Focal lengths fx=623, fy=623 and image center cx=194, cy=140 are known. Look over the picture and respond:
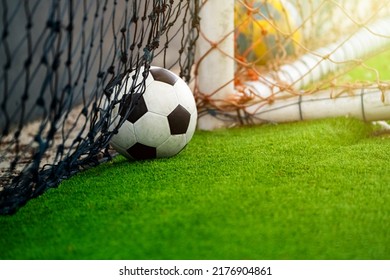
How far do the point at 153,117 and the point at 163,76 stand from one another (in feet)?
0.66

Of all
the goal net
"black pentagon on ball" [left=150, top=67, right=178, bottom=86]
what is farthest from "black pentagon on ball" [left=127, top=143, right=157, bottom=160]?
the goal net

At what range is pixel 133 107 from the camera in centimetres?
240

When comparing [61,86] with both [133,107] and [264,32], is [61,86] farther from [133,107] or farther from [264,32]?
[264,32]

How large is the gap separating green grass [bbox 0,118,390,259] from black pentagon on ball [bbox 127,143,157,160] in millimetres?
38

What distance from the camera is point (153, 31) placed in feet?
8.36

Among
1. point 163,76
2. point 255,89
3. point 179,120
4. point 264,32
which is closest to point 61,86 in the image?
point 163,76

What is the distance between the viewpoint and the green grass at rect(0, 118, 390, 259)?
1659mm

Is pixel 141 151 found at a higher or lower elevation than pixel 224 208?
higher

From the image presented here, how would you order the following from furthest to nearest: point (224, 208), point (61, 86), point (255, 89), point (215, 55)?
point (255, 89)
point (215, 55)
point (61, 86)
point (224, 208)

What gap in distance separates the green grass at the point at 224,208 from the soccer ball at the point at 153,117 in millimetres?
68

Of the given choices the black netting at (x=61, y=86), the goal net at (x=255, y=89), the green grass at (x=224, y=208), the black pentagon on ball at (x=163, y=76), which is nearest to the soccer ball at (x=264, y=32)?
the goal net at (x=255, y=89)

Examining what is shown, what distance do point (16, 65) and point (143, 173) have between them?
1877 millimetres

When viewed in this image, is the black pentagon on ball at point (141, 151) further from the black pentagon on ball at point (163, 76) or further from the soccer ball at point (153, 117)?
the black pentagon on ball at point (163, 76)

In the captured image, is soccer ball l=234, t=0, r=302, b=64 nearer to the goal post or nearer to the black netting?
the goal post
